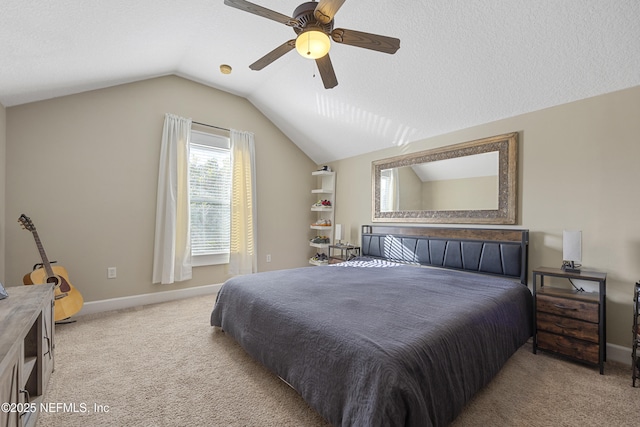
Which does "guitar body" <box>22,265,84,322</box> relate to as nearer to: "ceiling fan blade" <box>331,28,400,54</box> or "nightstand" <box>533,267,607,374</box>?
"ceiling fan blade" <box>331,28,400,54</box>

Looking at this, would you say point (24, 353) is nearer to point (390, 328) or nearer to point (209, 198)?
point (390, 328)

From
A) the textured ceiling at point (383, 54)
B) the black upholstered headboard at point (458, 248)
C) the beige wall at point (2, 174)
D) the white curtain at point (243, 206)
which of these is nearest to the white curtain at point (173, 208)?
the white curtain at point (243, 206)

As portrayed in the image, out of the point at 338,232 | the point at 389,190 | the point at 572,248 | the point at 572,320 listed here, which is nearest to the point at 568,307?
the point at 572,320

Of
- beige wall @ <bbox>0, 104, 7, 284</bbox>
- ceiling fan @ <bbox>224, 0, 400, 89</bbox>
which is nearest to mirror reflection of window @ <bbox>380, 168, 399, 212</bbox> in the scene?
ceiling fan @ <bbox>224, 0, 400, 89</bbox>

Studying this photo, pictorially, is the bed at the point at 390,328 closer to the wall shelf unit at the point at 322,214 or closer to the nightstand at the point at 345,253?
the nightstand at the point at 345,253

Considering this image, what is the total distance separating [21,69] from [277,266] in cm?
379

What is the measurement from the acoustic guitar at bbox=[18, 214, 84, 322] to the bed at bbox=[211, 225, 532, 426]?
1545 mm

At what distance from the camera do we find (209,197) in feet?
13.8

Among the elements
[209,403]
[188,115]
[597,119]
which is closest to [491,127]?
[597,119]

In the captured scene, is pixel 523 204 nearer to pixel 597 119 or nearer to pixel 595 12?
pixel 597 119

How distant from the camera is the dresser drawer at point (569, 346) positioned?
6.93 feet

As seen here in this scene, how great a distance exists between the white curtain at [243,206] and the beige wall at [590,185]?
11.2 feet

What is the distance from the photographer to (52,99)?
10.2ft

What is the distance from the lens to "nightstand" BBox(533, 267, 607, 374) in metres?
2.09
